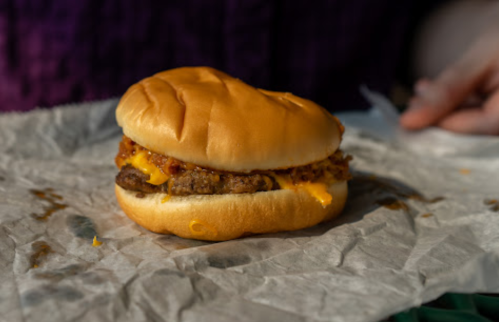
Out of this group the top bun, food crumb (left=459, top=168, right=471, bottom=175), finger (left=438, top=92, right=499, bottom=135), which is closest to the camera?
the top bun

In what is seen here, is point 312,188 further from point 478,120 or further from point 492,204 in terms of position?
point 478,120

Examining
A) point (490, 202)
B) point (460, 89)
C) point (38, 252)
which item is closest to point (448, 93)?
point (460, 89)

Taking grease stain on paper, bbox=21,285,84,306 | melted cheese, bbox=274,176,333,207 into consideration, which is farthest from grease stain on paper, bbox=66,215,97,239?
melted cheese, bbox=274,176,333,207

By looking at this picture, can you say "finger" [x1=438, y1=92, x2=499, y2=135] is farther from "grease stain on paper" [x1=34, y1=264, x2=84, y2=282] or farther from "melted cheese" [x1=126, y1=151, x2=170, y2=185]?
"grease stain on paper" [x1=34, y1=264, x2=84, y2=282]

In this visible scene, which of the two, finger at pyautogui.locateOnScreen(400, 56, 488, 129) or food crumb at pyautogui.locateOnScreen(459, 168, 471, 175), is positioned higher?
finger at pyautogui.locateOnScreen(400, 56, 488, 129)

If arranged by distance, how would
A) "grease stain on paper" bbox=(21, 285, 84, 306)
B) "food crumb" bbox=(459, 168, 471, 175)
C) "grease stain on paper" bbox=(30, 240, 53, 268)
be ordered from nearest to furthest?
1. "grease stain on paper" bbox=(21, 285, 84, 306)
2. "grease stain on paper" bbox=(30, 240, 53, 268)
3. "food crumb" bbox=(459, 168, 471, 175)

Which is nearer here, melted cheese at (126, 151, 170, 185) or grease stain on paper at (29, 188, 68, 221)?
melted cheese at (126, 151, 170, 185)

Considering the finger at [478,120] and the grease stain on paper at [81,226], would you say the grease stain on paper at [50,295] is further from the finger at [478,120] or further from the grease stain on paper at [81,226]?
the finger at [478,120]
